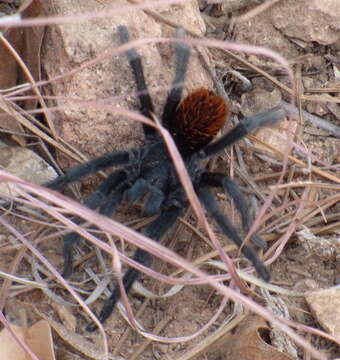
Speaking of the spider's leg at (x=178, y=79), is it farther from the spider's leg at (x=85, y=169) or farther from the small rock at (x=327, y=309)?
the small rock at (x=327, y=309)

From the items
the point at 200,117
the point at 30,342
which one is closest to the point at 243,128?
the point at 200,117

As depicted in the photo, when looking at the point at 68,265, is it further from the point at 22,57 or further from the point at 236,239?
the point at 22,57

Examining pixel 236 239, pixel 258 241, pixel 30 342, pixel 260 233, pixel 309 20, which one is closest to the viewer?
pixel 30 342

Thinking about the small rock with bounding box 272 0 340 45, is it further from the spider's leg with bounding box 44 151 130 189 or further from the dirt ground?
the spider's leg with bounding box 44 151 130 189

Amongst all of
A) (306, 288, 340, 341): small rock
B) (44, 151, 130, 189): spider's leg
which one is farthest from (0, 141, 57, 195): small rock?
(306, 288, 340, 341): small rock

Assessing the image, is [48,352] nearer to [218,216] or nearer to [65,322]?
[65,322]

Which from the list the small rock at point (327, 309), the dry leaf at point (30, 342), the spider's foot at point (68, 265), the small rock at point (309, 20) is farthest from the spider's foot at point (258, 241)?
the small rock at point (309, 20)

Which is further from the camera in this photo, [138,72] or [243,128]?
[138,72]

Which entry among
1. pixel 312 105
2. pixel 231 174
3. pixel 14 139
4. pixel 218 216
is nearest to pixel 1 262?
pixel 14 139
